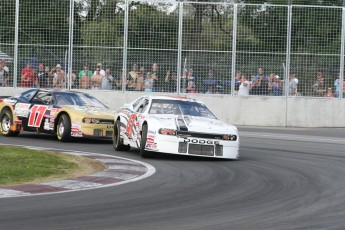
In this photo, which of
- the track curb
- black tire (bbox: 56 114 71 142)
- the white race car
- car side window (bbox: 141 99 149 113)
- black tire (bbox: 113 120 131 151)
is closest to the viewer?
the track curb

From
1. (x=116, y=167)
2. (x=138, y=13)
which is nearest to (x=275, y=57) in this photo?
(x=138, y=13)

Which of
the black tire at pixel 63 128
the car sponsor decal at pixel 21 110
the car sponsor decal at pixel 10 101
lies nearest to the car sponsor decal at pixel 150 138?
the black tire at pixel 63 128

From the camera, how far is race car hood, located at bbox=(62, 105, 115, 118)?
19.0m

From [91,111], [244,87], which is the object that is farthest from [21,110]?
[244,87]

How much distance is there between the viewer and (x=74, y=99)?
20062 mm

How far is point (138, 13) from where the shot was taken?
2875 cm

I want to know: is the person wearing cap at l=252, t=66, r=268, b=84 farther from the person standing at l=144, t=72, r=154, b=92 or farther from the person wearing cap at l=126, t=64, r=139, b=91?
the person wearing cap at l=126, t=64, r=139, b=91

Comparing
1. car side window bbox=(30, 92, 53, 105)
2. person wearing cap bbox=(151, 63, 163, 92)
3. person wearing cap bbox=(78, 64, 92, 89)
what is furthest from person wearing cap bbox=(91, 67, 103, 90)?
car side window bbox=(30, 92, 53, 105)

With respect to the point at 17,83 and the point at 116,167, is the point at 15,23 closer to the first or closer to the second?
the point at 17,83

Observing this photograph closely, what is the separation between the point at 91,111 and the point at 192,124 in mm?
4213

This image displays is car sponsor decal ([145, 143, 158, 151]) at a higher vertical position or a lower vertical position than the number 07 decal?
lower

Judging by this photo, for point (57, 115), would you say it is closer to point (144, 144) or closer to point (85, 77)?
point (144, 144)

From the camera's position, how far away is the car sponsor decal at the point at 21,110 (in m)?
20.1

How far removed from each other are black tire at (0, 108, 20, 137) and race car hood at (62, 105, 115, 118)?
1.75m
